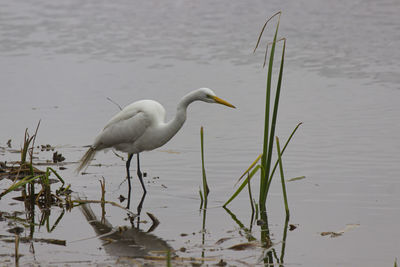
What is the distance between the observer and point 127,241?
5.42m

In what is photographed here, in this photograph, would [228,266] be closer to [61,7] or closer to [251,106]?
[251,106]

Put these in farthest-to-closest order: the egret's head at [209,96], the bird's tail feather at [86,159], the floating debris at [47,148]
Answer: the floating debris at [47,148] → the bird's tail feather at [86,159] → the egret's head at [209,96]

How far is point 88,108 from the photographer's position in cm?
1013

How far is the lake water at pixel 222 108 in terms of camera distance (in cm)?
561

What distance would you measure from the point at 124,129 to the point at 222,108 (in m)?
3.47

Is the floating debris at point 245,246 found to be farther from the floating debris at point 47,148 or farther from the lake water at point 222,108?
the floating debris at point 47,148

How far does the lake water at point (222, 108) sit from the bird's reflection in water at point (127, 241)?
82 mm

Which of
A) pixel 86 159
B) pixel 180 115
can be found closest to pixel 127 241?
pixel 180 115

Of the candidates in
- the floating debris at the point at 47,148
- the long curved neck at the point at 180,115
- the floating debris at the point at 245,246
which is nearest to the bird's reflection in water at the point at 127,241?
the floating debris at the point at 245,246

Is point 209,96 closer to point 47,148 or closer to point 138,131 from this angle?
point 138,131

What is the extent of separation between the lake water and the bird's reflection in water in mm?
82

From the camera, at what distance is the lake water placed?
5605 millimetres

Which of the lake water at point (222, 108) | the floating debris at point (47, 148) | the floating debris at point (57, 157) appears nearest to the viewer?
the lake water at point (222, 108)

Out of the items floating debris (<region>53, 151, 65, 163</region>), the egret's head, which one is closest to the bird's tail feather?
floating debris (<region>53, 151, 65, 163</region>)
